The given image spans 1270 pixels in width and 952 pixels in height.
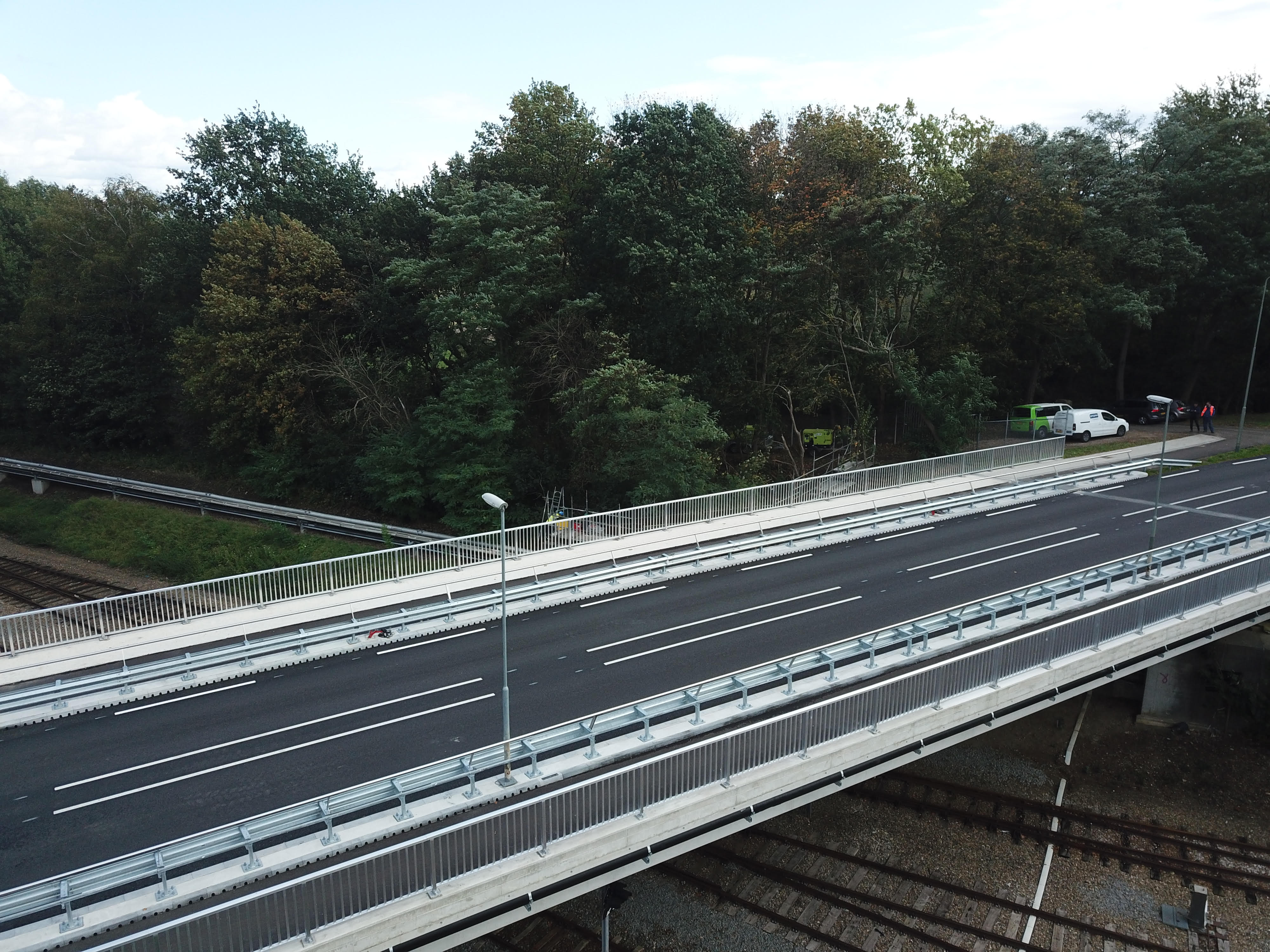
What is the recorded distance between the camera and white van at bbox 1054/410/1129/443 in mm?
37531

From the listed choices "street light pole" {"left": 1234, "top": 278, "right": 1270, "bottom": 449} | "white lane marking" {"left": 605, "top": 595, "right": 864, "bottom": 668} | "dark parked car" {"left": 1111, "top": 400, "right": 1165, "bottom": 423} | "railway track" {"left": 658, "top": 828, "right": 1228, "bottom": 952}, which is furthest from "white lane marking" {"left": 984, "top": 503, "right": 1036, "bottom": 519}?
"dark parked car" {"left": 1111, "top": 400, "right": 1165, "bottom": 423}

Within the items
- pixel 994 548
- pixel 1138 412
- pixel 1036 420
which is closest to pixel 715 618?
pixel 994 548

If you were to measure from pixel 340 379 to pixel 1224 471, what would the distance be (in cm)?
3498

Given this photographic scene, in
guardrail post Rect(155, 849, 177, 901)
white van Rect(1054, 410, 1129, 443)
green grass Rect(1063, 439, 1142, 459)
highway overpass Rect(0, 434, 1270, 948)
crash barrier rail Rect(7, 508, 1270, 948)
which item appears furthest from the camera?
white van Rect(1054, 410, 1129, 443)

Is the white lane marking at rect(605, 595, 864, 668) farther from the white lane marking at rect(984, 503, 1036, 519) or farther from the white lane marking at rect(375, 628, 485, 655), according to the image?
the white lane marking at rect(984, 503, 1036, 519)

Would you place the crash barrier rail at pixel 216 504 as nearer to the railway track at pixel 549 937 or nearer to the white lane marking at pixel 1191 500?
the railway track at pixel 549 937

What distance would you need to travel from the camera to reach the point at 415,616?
18.2 m

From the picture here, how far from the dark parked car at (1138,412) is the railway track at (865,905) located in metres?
33.7

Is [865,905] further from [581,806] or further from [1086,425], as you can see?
[1086,425]

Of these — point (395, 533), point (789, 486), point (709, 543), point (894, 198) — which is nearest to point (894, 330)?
point (894, 198)

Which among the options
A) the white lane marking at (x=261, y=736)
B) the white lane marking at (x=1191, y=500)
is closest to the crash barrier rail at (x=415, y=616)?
the white lane marking at (x=261, y=736)

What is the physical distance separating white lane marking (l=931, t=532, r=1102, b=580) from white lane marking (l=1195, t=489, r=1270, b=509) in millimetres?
5272

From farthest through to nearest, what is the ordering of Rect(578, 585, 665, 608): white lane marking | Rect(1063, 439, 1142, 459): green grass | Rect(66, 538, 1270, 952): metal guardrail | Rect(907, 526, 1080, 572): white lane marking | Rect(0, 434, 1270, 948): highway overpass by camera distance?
Rect(1063, 439, 1142, 459): green grass
Rect(907, 526, 1080, 572): white lane marking
Rect(578, 585, 665, 608): white lane marking
Rect(0, 434, 1270, 948): highway overpass
Rect(66, 538, 1270, 952): metal guardrail

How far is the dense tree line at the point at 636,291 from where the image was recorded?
3047cm
